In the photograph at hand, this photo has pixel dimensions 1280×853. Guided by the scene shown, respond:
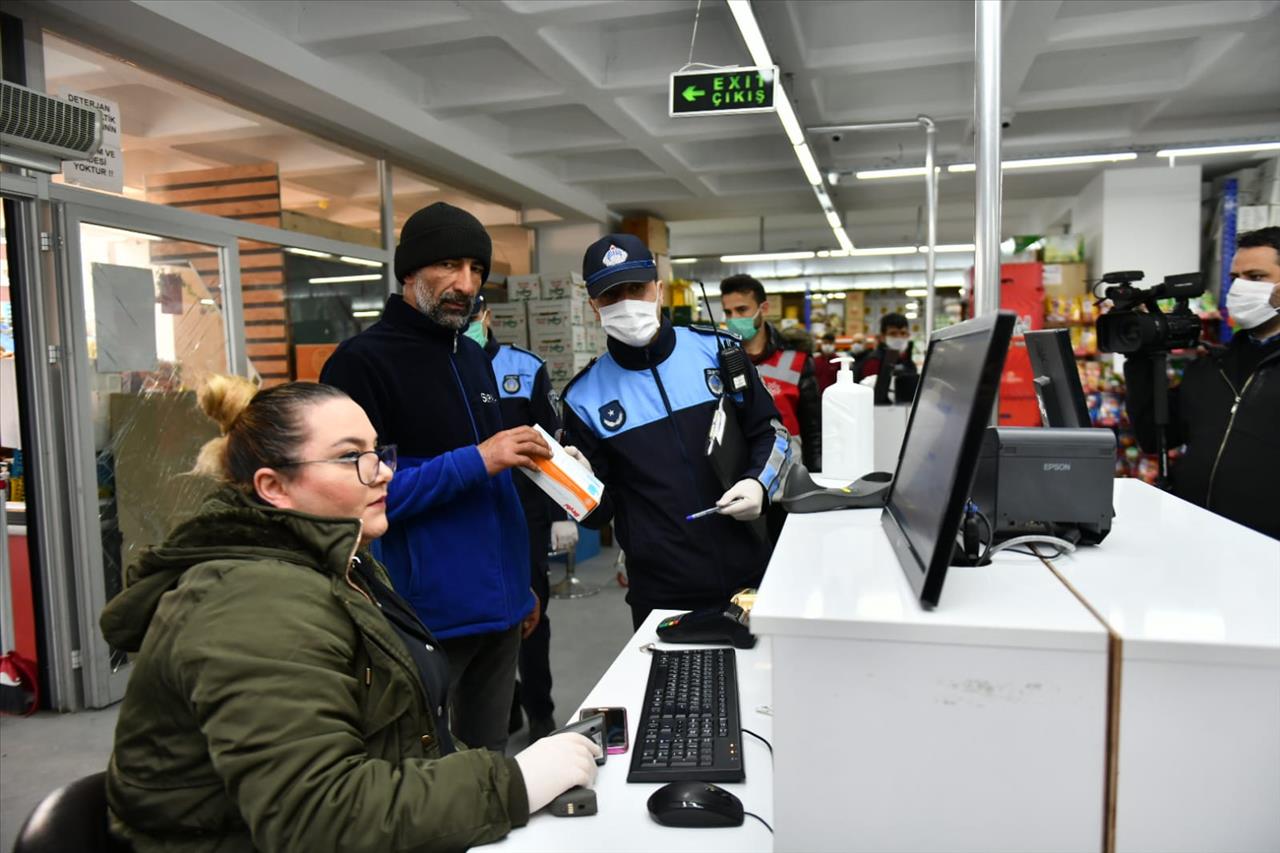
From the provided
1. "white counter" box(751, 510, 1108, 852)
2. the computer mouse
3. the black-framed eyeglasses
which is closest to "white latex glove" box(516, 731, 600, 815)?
the computer mouse

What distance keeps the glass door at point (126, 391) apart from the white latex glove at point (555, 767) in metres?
2.77

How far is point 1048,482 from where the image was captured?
102 centimetres

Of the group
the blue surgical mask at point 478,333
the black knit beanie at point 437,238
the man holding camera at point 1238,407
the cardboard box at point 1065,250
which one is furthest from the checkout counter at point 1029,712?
the cardboard box at point 1065,250

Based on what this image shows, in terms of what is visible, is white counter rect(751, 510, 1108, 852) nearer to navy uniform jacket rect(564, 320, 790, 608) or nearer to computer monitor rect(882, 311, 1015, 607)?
computer monitor rect(882, 311, 1015, 607)

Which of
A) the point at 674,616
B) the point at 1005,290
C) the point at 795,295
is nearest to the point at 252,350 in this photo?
the point at 674,616

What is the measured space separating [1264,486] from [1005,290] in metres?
5.35

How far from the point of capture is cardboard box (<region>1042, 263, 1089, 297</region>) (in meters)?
7.64

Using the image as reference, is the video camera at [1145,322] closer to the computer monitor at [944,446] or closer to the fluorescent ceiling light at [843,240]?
the computer monitor at [944,446]

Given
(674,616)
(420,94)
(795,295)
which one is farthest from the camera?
(795,295)

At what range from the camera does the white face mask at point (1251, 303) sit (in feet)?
8.45

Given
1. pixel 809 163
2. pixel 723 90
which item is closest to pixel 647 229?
pixel 809 163

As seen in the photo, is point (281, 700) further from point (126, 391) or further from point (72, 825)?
point (126, 391)

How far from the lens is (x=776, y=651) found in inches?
30.1

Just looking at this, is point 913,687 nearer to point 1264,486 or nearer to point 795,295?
point 1264,486
